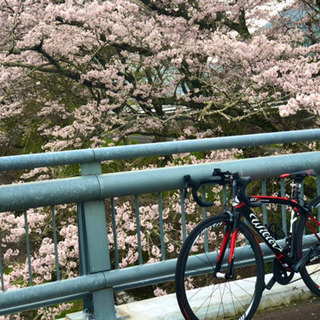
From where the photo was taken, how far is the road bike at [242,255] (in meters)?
4.22

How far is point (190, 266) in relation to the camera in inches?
177

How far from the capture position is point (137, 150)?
439 centimetres

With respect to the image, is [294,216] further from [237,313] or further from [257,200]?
[237,313]

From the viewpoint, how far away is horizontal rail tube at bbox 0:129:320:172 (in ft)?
13.3

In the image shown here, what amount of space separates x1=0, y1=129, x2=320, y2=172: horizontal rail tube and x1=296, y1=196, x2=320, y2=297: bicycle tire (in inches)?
24.8

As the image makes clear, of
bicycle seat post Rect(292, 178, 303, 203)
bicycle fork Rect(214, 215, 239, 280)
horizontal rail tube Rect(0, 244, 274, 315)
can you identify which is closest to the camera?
horizontal rail tube Rect(0, 244, 274, 315)

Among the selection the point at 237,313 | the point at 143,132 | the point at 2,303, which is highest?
the point at 143,132

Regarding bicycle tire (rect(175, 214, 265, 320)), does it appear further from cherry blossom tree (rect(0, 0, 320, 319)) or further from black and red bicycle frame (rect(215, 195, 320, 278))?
cherry blossom tree (rect(0, 0, 320, 319))

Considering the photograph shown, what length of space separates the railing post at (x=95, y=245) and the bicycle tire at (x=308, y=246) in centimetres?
157

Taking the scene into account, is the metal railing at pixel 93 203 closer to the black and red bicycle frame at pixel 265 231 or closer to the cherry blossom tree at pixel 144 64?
the black and red bicycle frame at pixel 265 231

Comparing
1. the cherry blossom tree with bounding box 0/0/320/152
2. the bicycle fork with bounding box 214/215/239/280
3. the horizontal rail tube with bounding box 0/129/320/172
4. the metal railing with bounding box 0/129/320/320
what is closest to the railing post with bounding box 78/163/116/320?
the metal railing with bounding box 0/129/320/320

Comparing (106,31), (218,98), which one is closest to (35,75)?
(106,31)

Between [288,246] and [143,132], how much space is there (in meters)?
7.73

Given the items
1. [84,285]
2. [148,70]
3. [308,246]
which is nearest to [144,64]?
[148,70]
